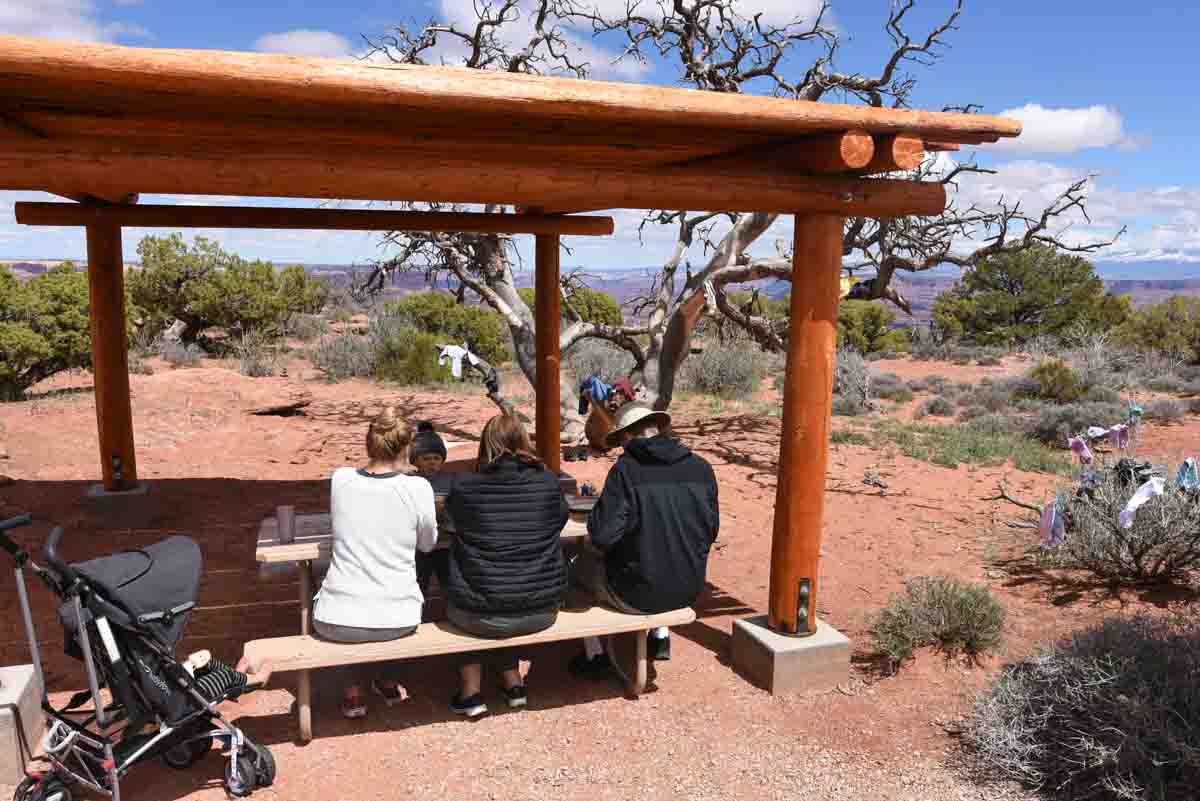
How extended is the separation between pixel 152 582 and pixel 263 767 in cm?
83

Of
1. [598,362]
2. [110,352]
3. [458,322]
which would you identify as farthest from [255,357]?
[110,352]

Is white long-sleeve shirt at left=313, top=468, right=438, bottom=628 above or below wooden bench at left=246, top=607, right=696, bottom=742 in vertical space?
above

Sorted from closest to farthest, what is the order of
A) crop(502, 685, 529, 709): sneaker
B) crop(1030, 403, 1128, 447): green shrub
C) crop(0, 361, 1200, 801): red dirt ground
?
crop(0, 361, 1200, 801): red dirt ground, crop(502, 685, 529, 709): sneaker, crop(1030, 403, 1128, 447): green shrub

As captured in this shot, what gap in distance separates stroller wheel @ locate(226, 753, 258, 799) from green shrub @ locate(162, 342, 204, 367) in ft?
52.3

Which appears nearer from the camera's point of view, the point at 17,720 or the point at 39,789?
the point at 39,789

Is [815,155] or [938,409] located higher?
[815,155]

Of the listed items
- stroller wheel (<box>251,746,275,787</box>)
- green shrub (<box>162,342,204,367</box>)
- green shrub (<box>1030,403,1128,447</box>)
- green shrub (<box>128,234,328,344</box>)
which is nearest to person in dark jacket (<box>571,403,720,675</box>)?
stroller wheel (<box>251,746,275,787</box>)

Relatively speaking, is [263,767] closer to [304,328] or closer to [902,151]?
[902,151]

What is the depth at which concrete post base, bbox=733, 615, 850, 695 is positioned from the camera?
4152 mm

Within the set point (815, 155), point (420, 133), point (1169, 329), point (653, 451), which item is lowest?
point (653, 451)

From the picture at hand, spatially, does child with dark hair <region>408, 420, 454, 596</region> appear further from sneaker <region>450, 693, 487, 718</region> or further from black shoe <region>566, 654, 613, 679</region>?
black shoe <region>566, 654, 613, 679</region>

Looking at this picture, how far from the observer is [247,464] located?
8.78 meters

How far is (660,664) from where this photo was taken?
4.46 metres

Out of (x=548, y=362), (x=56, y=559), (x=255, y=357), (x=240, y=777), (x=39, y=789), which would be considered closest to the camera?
(x=56, y=559)
